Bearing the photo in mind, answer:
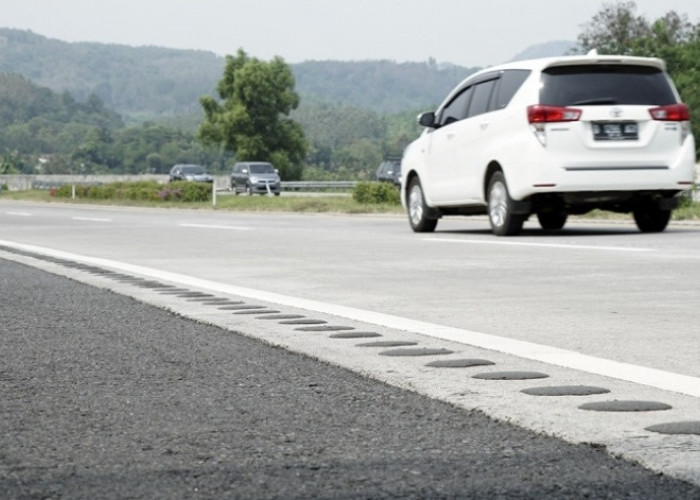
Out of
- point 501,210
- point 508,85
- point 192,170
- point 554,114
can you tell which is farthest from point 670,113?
point 192,170

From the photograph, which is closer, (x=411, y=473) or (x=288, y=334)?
(x=411, y=473)

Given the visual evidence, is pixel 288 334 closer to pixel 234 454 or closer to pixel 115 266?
pixel 234 454

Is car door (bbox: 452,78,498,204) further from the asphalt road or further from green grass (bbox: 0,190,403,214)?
green grass (bbox: 0,190,403,214)

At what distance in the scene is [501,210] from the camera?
16.6 m

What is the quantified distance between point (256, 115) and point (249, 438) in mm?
103774

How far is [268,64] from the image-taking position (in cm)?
10700

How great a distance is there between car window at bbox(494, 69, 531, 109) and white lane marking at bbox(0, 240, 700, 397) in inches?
267

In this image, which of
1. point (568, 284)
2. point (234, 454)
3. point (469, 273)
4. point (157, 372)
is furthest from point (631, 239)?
point (234, 454)

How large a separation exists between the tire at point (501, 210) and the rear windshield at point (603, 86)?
1104mm

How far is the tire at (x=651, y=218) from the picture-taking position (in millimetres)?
16953

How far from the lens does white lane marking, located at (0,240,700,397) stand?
532cm

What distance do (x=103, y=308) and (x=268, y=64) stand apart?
9958cm

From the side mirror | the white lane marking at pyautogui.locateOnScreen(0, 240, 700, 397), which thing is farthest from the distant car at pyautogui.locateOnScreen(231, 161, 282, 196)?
the white lane marking at pyautogui.locateOnScreen(0, 240, 700, 397)

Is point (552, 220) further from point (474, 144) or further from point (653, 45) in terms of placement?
point (653, 45)
